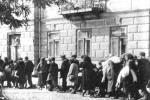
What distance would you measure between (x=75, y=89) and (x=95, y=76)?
111 cm

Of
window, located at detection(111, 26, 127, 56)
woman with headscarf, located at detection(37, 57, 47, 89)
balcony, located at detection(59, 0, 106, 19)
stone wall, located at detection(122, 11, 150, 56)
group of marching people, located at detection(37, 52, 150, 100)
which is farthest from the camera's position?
balcony, located at detection(59, 0, 106, 19)

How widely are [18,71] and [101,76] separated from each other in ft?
14.5

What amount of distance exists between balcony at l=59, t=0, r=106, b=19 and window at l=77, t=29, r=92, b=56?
940 mm

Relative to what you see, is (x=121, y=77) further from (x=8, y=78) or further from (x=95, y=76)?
(x=8, y=78)

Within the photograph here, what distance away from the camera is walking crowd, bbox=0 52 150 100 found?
11.2 metres

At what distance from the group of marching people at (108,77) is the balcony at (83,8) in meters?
5.08

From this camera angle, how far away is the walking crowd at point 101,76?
36.7 ft

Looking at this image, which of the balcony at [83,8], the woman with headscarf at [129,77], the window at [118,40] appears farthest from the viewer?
the balcony at [83,8]

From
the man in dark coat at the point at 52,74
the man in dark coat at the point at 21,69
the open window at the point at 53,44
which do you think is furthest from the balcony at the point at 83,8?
the man in dark coat at the point at 52,74

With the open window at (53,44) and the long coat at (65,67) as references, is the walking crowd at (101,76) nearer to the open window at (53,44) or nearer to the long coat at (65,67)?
the long coat at (65,67)

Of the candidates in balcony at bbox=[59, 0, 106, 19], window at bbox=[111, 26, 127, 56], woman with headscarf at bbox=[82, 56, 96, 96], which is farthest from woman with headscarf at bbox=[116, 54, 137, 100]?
balcony at bbox=[59, 0, 106, 19]

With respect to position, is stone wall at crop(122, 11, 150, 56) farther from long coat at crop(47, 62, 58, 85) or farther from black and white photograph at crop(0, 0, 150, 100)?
long coat at crop(47, 62, 58, 85)

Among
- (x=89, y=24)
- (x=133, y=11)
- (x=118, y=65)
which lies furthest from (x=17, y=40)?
(x=118, y=65)

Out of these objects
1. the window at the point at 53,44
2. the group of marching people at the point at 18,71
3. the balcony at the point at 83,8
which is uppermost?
the balcony at the point at 83,8
